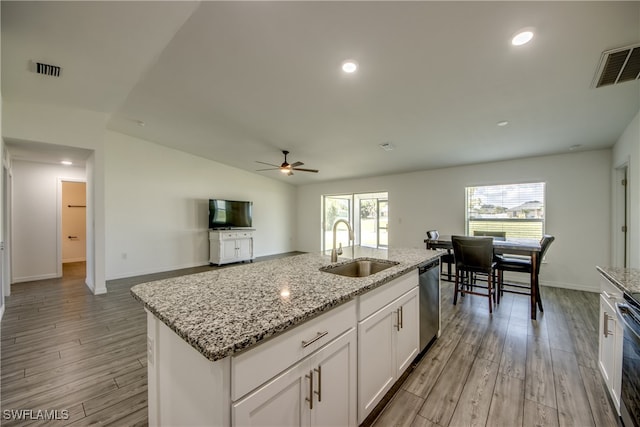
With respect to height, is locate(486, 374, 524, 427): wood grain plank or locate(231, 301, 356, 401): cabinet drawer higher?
locate(231, 301, 356, 401): cabinet drawer

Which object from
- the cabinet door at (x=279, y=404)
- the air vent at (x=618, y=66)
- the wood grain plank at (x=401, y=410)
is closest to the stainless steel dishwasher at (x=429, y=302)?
the wood grain plank at (x=401, y=410)

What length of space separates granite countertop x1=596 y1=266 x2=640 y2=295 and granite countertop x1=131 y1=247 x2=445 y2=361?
3.78 ft

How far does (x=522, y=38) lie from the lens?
76.9 inches

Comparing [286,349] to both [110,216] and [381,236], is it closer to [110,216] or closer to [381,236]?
[110,216]

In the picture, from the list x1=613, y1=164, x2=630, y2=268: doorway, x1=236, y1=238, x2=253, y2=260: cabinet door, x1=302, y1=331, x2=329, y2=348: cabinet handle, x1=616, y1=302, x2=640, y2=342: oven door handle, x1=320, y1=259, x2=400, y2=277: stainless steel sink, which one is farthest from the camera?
x1=236, y1=238, x2=253, y2=260: cabinet door

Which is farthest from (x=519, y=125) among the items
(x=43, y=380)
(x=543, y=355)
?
(x=43, y=380)

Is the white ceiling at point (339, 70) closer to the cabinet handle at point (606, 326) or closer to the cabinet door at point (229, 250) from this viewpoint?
the cabinet handle at point (606, 326)

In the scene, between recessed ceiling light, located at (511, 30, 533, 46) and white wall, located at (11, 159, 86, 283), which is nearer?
recessed ceiling light, located at (511, 30, 533, 46)

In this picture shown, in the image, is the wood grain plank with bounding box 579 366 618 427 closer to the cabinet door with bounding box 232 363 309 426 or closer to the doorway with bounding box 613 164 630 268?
the cabinet door with bounding box 232 363 309 426

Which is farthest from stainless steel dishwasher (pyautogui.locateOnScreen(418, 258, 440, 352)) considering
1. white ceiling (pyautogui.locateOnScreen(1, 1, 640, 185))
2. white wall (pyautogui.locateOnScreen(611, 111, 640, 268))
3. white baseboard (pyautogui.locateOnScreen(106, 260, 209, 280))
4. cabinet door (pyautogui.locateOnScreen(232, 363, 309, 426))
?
white baseboard (pyautogui.locateOnScreen(106, 260, 209, 280))

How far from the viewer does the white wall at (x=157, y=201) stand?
4969 mm

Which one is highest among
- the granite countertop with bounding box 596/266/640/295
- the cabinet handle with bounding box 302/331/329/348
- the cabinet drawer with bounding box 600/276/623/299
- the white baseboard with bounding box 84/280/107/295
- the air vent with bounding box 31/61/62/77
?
the air vent with bounding box 31/61/62/77

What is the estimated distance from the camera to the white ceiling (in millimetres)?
1887

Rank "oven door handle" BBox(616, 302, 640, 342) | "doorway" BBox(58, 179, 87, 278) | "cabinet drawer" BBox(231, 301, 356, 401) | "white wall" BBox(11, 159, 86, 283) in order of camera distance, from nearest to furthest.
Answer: "cabinet drawer" BBox(231, 301, 356, 401)
"oven door handle" BBox(616, 302, 640, 342)
"white wall" BBox(11, 159, 86, 283)
"doorway" BBox(58, 179, 87, 278)
